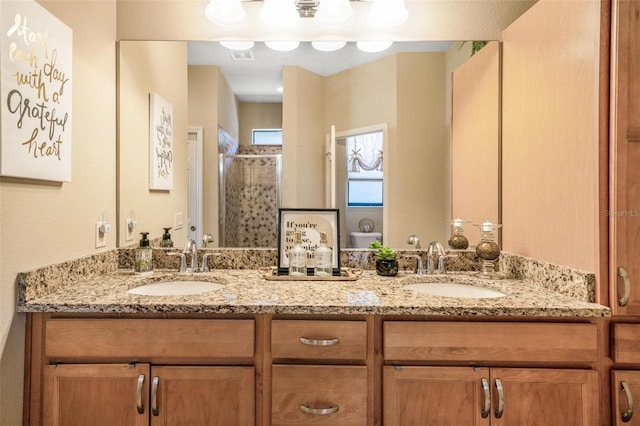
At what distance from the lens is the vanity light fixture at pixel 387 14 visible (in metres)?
1.76

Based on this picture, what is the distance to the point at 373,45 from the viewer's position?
184 centimetres

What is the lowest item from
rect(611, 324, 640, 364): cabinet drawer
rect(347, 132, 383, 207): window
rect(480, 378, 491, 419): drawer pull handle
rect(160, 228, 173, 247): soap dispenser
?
rect(480, 378, 491, 419): drawer pull handle

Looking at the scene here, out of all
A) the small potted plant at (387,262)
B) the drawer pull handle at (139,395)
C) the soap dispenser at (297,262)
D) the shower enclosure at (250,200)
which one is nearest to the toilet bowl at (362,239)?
the small potted plant at (387,262)

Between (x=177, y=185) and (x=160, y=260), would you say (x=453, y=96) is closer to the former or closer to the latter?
(x=177, y=185)

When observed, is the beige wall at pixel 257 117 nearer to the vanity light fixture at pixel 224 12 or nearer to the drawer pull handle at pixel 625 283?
the vanity light fixture at pixel 224 12

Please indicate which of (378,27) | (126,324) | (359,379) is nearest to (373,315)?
(359,379)

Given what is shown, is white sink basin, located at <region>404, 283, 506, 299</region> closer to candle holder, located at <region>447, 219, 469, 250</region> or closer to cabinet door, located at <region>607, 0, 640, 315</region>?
candle holder, located at <region>447, 219, 469, 250</region>

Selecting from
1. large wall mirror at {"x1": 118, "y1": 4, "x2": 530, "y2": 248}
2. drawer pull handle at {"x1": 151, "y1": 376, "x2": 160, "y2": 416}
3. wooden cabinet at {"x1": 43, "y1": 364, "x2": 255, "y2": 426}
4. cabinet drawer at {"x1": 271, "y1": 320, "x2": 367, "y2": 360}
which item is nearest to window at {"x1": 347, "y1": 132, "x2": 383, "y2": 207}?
large wall mirror at {"x1": 118, "y1": 4, "x2": 530, "y2": 248}

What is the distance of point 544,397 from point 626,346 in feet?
1.02

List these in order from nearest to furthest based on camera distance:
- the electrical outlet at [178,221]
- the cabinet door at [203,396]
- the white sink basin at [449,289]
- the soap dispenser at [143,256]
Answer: the cabinet door at [203,396] → the white sink basin at [449,289] → the soap dispenser at [143,256] → the electrical outlet at [178,221]

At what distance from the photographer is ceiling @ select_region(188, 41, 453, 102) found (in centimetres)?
184

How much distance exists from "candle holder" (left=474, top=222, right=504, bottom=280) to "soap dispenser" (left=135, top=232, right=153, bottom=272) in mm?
1512

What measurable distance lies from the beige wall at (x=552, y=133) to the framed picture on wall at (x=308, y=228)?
32.0 inches

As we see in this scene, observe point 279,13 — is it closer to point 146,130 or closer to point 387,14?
point 387,14
